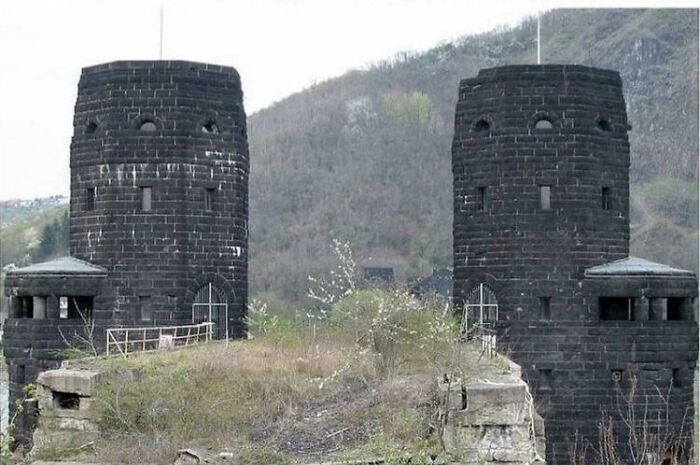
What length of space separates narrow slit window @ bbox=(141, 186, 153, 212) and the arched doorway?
2196mm

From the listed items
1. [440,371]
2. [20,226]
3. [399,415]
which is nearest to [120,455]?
[399,415]

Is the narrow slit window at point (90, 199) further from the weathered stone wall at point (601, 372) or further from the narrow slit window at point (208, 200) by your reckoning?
the weathered stone wall at point (601, 372)

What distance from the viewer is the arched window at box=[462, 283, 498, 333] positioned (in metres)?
29.6

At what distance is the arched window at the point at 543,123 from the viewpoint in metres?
29.6

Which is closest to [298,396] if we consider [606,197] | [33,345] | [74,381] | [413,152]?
[74,381]

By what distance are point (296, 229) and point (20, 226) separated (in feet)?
103

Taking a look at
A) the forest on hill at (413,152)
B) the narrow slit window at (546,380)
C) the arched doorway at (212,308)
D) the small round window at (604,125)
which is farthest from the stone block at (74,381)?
the forest on hill at (413,152)

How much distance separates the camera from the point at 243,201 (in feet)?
99.2

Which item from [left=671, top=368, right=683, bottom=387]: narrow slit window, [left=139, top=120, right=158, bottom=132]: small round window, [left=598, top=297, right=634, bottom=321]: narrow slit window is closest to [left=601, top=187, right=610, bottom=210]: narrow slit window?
[left=598, top=297, right=634, bottom=321]: narrow slit window

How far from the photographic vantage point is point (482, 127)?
3022 centimetres

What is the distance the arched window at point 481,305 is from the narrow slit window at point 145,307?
712cm

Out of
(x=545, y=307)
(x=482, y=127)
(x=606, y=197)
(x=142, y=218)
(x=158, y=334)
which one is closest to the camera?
(x=158, y=334)

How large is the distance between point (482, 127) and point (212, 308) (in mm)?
7526

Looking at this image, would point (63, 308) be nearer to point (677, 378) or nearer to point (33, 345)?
point (33, 345)
